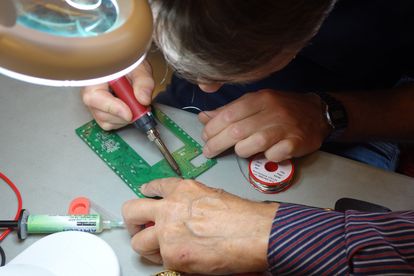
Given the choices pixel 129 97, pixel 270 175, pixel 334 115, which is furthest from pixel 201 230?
pixel 334 115

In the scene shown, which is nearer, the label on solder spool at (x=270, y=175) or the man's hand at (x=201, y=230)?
the man's hand at (x=201, y=230)

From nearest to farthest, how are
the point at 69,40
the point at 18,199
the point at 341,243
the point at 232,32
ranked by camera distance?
1. the point at 69,40
2. the point at 232,32
3. the point at 341,243
4. the point at 18,199

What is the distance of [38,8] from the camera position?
1.28 ft

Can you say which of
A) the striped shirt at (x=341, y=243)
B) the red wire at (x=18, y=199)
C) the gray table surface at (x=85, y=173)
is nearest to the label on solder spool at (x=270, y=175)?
the gray table surface at (x=85, y=173)

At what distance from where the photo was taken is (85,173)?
87cm

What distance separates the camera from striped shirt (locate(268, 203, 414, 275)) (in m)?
0.67

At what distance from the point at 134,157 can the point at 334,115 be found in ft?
1.41

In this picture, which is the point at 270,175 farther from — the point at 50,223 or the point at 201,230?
the point at 50,223

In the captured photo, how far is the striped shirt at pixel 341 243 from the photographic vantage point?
673mm

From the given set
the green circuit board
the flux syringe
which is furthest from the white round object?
the green circuit board

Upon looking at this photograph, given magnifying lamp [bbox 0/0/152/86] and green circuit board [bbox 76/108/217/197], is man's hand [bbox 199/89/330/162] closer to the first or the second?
green circuit board [bbox 76/108/217/197]

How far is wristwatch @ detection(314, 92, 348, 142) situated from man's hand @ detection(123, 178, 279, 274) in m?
0.30

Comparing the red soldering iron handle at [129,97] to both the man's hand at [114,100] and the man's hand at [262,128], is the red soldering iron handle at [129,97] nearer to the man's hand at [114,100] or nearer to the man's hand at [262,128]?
the man's hand at [114,100]

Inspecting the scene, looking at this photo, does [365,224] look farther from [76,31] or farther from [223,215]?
[76,31]
